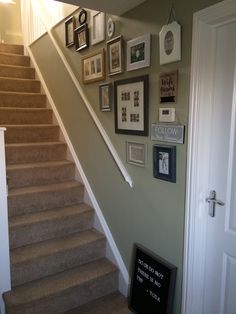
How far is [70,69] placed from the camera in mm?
2680

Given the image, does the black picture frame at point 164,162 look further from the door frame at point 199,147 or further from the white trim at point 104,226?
the white trim at point 104,226

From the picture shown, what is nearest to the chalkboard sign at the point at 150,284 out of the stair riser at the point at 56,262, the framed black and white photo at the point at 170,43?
the stair riser at the point at 56,262

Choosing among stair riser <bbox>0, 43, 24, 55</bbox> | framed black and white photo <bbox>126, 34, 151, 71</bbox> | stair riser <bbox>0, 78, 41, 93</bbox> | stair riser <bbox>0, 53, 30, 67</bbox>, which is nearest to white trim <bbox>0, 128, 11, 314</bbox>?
framed black and white photo <bbox>126, 34, 151, 71</bbox>

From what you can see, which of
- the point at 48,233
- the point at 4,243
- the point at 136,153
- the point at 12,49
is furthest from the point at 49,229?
the point at 12,49

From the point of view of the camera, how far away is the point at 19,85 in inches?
137

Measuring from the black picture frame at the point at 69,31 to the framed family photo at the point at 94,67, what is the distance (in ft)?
1.13

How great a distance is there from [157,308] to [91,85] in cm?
182

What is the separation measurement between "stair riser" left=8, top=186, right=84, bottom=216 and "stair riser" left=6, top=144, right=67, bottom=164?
53 cm

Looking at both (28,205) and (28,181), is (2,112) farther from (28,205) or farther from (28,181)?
(28,205)

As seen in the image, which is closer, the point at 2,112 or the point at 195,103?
the point at 195,103

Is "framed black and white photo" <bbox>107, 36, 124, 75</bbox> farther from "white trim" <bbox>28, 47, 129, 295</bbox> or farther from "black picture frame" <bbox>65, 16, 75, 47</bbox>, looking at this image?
"white trim" <bbox>28, 47, 129, 295</bbox>

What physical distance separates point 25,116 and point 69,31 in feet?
3.65

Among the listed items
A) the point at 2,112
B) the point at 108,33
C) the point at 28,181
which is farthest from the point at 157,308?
the point at 2,112

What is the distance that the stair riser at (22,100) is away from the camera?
3250 millimetres
